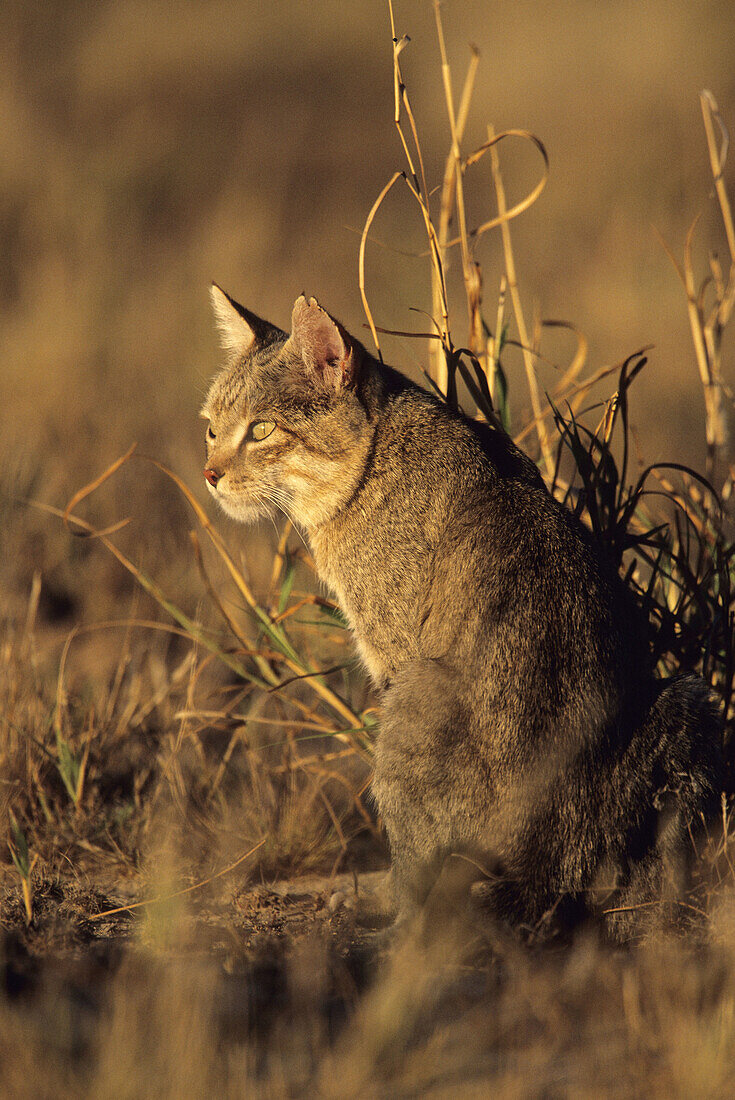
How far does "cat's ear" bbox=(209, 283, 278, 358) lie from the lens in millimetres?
4265

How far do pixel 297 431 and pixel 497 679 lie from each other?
1.27 m

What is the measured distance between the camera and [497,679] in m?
3.20

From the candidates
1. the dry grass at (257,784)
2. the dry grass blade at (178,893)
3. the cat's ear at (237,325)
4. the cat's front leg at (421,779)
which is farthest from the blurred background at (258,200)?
the dry grass blade at (178,893)

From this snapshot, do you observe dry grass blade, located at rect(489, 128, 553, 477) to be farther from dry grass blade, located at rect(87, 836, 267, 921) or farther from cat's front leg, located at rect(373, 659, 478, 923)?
dry grass blade, located at rect(87, 836, 267, 921)

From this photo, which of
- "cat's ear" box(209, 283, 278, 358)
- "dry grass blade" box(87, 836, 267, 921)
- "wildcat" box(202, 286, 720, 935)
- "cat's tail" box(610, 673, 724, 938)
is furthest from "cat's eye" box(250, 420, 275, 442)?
"cat's tail" box(610, 673, 724, 938)

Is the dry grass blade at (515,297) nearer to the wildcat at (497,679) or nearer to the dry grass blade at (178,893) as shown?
the wildcat at (497,679)

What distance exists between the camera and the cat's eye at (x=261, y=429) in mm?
3955

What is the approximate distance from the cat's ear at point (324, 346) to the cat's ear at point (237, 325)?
0.45 meters

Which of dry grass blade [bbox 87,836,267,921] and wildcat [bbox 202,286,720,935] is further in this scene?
dry grass blade [bbox 87,836,267,921]

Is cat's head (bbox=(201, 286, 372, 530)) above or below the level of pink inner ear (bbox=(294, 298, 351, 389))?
below

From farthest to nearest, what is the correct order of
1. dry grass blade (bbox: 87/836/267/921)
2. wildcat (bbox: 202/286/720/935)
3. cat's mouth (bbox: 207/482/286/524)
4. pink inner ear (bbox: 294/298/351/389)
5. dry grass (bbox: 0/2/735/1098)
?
1. cat's mouth (bbox: 207/482/286/524)
2. pink inner ear (bbox: 294/298/351/389)
3. dry grass blade (bbox: 87/836/267/921)
4. wildcat (bbox: 202/286/720/935)
5. dry grass (bbox: 0/2/735/1098)

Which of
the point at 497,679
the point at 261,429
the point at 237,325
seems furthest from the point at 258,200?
the point at 497,679

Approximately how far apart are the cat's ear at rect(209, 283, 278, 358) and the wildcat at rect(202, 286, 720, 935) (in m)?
0.46

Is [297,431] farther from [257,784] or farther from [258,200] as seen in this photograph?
[258,200]
